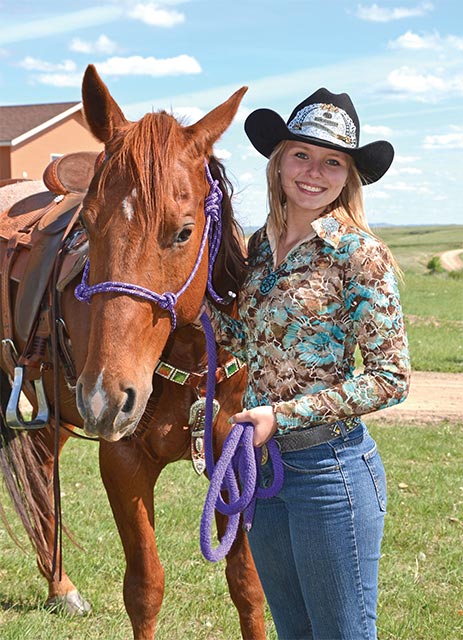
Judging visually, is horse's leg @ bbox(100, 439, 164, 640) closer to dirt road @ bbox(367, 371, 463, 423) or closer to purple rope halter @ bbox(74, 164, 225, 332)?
purple rope halter @ bbox(74, 164, 225, 332)

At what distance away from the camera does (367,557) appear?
2.12m

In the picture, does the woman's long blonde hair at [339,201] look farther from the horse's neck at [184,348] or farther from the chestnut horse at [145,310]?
the horse's neck at [184,348]

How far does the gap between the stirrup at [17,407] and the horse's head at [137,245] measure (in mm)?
1174

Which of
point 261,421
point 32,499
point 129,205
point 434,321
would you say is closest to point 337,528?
point 261,421

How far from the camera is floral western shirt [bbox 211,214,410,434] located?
2.00 metres

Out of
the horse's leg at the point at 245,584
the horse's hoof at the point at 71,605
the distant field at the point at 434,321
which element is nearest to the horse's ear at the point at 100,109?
the distant field at the point at 434,321

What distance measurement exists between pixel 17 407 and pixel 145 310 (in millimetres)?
1428

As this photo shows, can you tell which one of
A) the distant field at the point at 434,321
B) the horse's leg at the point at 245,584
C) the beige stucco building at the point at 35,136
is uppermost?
the beige stucco building at the point at 35,136

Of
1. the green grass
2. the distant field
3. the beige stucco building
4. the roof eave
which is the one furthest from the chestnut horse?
the roof eave

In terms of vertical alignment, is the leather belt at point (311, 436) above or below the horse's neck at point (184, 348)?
below

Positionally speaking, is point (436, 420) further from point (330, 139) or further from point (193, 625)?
point (330, 139)

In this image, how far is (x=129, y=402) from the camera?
1972 millimetres

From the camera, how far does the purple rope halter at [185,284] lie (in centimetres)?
202

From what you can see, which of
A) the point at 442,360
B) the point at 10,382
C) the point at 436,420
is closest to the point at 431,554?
the point at 10,382
